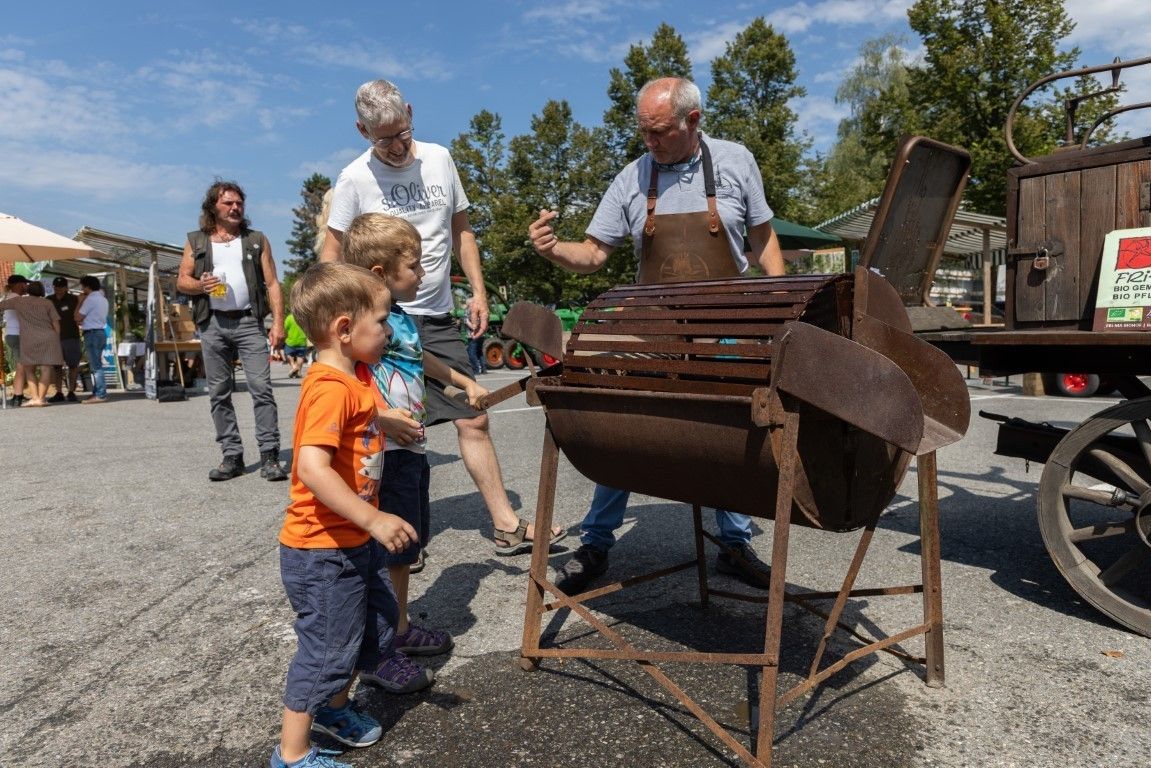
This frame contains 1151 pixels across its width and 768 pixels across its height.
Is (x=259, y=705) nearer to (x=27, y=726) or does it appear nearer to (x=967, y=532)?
(x=27, y=726)

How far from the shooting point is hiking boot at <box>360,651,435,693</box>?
7.79 ft

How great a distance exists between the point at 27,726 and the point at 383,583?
1.04 meters

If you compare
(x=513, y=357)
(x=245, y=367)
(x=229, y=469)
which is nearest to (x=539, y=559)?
(x=245, y=367)

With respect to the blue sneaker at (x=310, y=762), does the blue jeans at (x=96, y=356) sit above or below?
above

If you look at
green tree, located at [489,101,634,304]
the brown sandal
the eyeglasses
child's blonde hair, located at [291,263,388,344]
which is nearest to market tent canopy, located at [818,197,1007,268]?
the brown sandal

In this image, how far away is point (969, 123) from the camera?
69.7 feet

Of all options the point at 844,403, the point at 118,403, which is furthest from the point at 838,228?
the point at 844,403

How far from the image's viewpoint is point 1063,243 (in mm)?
3098

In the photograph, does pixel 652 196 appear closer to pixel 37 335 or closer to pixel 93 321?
pixel 37 335

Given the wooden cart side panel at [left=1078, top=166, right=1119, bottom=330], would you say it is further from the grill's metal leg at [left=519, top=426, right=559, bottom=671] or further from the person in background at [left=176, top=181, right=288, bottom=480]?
the person in background at [left=176, top=181, right=288, bottom=480]

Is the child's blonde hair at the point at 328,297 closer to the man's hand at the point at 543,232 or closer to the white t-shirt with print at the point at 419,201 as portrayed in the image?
the man's hand at the point at 543,232

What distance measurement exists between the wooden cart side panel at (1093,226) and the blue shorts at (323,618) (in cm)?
271

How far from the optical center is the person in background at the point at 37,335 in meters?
11.4

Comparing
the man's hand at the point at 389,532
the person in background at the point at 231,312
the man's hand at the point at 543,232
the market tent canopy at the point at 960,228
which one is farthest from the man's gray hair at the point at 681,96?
the market tent canopy at the point at 960,228
